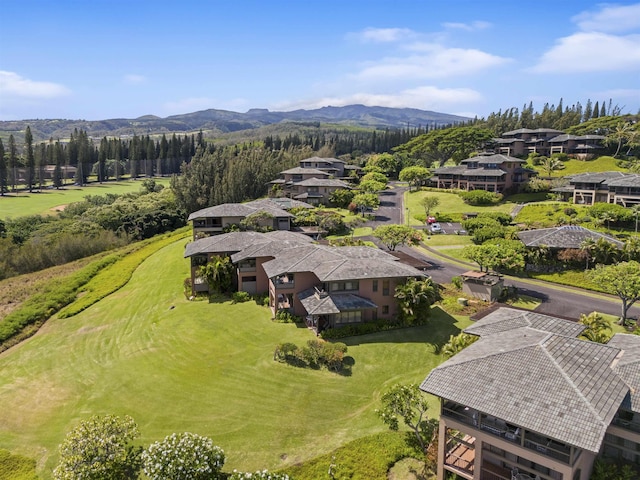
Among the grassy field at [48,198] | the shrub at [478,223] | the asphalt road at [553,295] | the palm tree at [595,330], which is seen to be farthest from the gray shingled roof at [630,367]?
the grassy field at [48,198]

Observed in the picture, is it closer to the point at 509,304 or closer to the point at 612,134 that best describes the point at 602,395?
the point at 509,304

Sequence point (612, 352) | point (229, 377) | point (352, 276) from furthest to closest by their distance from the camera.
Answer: point (352, 276), point (229, 377), point (612, 352)

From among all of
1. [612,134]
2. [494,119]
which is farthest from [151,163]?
[612,134]

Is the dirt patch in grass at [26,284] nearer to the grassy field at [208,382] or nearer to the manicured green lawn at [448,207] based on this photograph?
the grassy field at [208,382]

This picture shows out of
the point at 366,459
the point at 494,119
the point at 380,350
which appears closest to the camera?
the point at 366,459

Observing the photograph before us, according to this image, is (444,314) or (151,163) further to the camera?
(151,163)

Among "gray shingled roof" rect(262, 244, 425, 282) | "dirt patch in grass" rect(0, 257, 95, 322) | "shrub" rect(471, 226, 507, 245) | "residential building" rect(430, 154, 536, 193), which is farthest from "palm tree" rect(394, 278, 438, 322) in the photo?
"residential building" rect(430, 154, 536, 193)

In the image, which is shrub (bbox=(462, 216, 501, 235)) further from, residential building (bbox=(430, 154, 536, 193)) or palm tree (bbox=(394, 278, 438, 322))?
palm tree (bbox=(394, 278, 438, 322))

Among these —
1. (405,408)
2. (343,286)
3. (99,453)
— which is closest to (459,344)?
(405,408)
